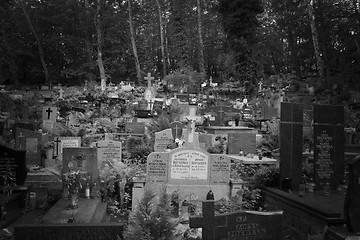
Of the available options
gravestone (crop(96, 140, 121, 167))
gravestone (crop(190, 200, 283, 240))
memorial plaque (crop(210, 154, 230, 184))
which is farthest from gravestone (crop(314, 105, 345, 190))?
gravestone (crop(96, 140, 121, 167))

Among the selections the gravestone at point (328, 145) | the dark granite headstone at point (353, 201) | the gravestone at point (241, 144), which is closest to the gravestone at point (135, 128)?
the gravestone at point (241, 144)

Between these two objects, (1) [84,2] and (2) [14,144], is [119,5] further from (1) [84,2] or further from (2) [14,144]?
(2) [14,144]

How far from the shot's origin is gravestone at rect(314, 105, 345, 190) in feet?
29.4

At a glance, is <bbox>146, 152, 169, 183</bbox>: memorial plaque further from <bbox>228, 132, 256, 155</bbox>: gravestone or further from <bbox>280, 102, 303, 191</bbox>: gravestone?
<bbox>228, 132, 256, 155</bbox>: gravestone

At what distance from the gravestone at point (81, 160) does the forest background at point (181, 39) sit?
709 inches

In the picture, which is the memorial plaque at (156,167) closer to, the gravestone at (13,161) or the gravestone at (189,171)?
the gravestone at (189,171)

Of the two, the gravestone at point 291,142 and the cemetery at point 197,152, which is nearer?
the cemetery at point 197,152

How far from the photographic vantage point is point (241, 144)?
12797mm

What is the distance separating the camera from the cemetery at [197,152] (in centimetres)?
593

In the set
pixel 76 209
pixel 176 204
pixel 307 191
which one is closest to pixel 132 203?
pixel 176 204

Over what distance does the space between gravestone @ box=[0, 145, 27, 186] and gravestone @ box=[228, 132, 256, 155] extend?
21.4 feet

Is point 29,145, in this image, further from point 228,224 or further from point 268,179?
point 228,224

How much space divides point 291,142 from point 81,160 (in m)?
4.61

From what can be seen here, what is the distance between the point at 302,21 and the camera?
3203 centimetres
